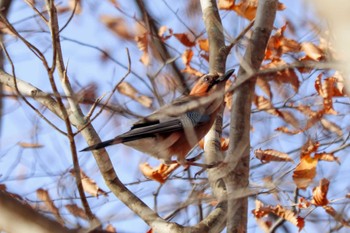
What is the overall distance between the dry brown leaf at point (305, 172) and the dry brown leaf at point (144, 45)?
89.3 inches

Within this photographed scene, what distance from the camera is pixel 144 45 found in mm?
6855

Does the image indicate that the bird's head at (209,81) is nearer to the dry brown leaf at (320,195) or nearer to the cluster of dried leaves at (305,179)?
the cluster of dried leaves at (305,179)

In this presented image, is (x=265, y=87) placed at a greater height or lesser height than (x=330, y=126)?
greater

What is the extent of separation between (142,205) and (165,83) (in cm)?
227

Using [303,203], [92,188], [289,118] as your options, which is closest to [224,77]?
[289,118]

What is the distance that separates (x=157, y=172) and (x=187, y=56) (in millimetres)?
2145

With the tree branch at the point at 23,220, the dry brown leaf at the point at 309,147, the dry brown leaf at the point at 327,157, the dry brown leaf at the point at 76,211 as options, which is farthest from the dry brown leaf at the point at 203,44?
the tree branch at the point at 23,220

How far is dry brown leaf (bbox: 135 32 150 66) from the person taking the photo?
6414 millimetres

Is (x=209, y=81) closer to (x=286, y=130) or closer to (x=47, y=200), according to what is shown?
(x=286, y=130)

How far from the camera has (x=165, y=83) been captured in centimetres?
584

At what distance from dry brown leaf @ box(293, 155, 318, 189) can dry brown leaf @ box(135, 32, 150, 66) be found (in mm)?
2268

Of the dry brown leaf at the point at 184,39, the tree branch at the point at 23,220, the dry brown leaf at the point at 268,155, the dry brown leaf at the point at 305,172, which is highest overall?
the dry brown leaf at the point at 184,39

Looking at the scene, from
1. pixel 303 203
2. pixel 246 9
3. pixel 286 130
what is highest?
pixel 246 9

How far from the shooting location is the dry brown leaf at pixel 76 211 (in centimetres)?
365
